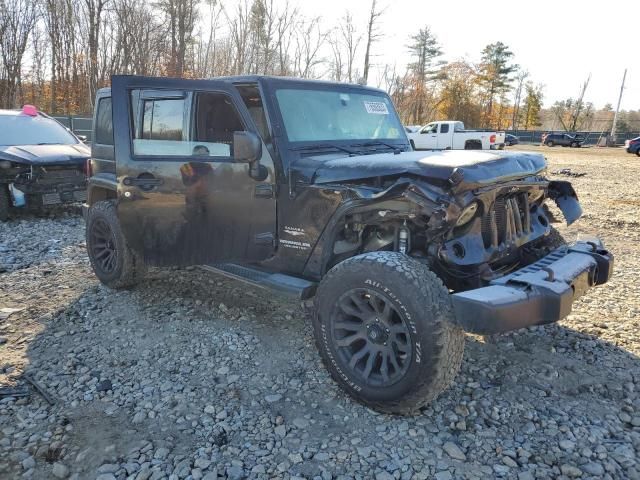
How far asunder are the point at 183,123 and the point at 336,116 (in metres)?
1.21

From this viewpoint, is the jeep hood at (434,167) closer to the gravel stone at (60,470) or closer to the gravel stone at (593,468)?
the gravel stone at (593,468)

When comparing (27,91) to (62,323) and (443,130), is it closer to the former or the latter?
(443,130)

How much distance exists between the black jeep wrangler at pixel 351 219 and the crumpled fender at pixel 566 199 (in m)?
0.01

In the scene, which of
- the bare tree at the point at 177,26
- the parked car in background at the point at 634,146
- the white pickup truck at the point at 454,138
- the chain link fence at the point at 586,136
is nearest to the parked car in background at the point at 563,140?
the chain link fence at the point at 586,136

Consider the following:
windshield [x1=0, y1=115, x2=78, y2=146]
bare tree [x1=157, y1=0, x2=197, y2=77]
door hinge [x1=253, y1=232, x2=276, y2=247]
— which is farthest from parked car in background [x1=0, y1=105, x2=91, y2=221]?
bare tree [x1=157, y1=0, x2=197, y2=77]

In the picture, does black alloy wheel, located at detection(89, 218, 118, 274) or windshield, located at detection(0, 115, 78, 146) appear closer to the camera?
black alloy wheel, located at detection(89, 218, 118, 274)

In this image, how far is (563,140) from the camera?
4175 cm

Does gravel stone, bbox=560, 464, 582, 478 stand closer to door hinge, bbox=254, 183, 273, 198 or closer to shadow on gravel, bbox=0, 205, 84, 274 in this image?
door hinge, bbox=254, 183, 273, 198

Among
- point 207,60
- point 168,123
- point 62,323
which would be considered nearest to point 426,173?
point 168,123

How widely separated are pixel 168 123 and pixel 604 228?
6.75 meters

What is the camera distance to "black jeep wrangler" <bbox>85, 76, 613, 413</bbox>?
268cm

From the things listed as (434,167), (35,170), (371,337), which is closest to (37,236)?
(35,170)

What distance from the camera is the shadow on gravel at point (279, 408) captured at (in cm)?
254

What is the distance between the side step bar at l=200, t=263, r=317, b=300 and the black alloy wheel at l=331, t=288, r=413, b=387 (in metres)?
0.46
